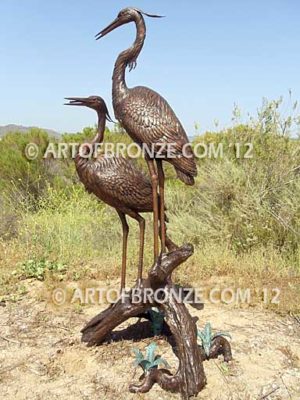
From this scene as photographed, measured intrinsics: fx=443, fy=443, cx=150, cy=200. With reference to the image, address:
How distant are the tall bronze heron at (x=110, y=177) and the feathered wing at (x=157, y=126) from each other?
242mm

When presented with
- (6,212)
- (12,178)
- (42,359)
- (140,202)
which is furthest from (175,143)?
(12,178)

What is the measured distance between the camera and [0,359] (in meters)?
3.36

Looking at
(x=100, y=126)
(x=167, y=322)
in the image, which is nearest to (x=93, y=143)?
(x=100, y=126)

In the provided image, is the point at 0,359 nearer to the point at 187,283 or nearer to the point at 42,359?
the point at 42,359

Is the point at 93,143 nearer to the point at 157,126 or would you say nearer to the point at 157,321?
the point at 157,126

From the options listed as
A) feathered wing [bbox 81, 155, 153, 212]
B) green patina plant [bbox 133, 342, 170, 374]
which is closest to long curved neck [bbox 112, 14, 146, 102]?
feathered wing [bbox 81, 155, 153, 212]

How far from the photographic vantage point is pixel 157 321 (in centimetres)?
353

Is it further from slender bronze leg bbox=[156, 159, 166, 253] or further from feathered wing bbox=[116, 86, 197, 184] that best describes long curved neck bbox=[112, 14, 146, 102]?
slender bronze leg bbox=[156, 159, 166, 253]

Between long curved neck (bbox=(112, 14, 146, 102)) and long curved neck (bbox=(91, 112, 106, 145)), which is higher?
long curved neck (bbox=(112, 14, 146, 102))

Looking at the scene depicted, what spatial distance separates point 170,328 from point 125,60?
197 cm

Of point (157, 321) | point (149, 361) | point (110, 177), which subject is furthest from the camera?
point (157, 321)

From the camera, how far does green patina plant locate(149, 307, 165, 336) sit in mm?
3529

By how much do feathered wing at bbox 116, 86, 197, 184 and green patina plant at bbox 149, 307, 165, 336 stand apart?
1099mm

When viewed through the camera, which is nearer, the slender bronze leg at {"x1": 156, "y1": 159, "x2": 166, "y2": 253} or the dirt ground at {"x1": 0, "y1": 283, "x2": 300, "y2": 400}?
the dirt ground at {"x1": 0, "y1": 283, "x2": 300, "y2": 400}
